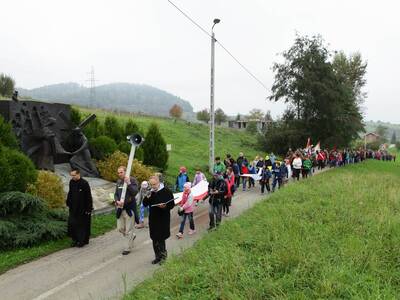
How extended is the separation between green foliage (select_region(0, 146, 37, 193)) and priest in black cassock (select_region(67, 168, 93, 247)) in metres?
1.86

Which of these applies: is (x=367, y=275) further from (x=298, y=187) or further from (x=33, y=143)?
(x=33, y=143)

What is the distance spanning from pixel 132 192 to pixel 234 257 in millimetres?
3826

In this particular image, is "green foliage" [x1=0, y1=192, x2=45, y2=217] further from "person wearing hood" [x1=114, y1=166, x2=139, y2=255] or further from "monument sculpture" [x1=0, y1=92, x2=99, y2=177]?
"monument sculpture" [x1=0, y1=92, x2=99, y2=177]

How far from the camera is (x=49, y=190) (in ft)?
40.0

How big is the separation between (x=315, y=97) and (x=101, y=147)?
90.4 ft

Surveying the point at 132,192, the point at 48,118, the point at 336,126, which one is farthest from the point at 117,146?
the point at 336,126

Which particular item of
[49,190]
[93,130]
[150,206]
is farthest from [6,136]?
[93,130]

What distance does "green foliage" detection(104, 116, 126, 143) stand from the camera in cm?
2116

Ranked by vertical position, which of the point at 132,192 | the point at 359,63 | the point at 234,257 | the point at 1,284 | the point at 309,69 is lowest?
the point at 1,284

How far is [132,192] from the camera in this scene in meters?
9.85

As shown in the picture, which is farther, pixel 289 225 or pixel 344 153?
pixel 344 153

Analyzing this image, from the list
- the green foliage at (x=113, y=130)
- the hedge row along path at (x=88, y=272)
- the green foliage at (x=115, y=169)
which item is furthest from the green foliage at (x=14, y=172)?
the green foliage at (x=113, y=130)

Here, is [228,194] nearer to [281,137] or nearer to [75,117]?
[75,117]

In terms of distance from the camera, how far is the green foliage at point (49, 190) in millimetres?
12001
